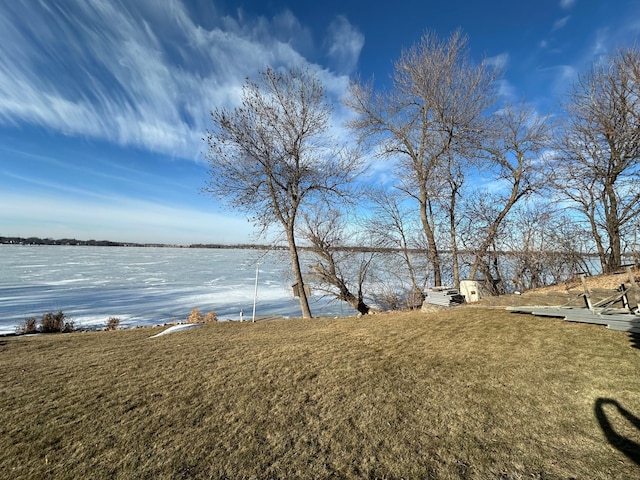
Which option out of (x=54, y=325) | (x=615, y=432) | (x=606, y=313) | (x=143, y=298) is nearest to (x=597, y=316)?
(x=606, y=313)

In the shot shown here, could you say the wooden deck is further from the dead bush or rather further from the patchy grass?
the dead bush

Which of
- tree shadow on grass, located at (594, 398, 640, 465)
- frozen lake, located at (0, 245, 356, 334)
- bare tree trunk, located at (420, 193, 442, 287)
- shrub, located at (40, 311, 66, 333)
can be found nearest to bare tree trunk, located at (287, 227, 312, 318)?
frozen lake, located at (0, 245, 356, 334)

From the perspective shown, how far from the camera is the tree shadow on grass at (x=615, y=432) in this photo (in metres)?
2.29

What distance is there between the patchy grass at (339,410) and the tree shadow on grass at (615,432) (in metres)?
0.01

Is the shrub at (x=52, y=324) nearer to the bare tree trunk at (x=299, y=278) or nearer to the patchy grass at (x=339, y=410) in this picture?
the patchy grass at (x=339, y=410)

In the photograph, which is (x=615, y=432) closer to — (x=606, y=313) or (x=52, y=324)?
(x=606, y=313)

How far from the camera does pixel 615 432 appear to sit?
2.55 metres

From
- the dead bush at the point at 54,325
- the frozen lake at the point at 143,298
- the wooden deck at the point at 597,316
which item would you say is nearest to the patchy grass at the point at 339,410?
the wooden deck at the point at 597,316

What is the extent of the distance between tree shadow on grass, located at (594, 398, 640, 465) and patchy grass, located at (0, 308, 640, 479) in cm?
1

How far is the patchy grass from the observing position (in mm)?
2256

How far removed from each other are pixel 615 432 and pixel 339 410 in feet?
7.88

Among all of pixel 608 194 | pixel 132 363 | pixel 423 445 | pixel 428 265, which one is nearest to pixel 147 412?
pixel 132 363

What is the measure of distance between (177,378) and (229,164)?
25.7ft

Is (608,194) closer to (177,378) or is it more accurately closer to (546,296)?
(546,296)
